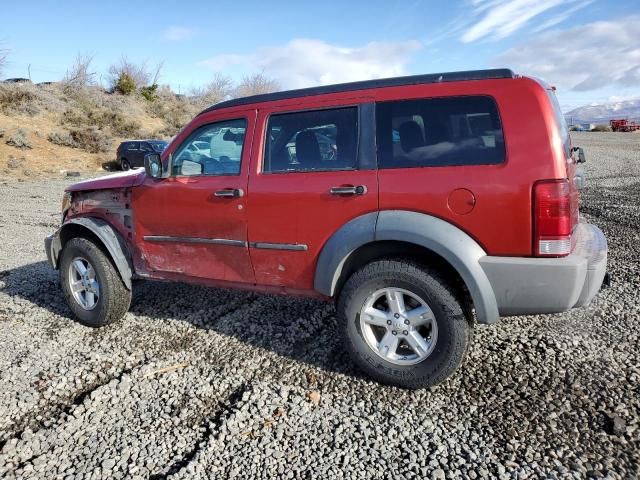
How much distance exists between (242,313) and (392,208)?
2.12 meters

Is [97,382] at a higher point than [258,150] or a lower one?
lower

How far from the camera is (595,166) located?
15.9 meters

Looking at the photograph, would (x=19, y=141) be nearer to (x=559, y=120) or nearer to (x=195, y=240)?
(x=195, y=240)

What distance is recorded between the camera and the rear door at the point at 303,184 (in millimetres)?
3139

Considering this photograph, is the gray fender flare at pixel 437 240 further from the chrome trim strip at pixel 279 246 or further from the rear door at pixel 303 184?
the chrome trim strip at pixel 279 246

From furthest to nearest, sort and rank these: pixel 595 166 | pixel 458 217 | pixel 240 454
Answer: pixel 595 166 → pixel 458 217 → pixel 240 454

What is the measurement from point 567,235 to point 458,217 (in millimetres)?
615

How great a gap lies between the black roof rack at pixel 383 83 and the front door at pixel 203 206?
5.9 inches

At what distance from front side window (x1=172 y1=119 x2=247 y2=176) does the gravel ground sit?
1437 millimetres

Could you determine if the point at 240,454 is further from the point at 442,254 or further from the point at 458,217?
the point at 458,217

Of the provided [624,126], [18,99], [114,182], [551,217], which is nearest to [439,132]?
[551,217]

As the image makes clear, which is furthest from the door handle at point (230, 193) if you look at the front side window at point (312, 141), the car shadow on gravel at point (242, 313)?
the car shadow on gravel at point (242, 313)

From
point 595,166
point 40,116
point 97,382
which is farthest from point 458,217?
point 40,116

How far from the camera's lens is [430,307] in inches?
117
